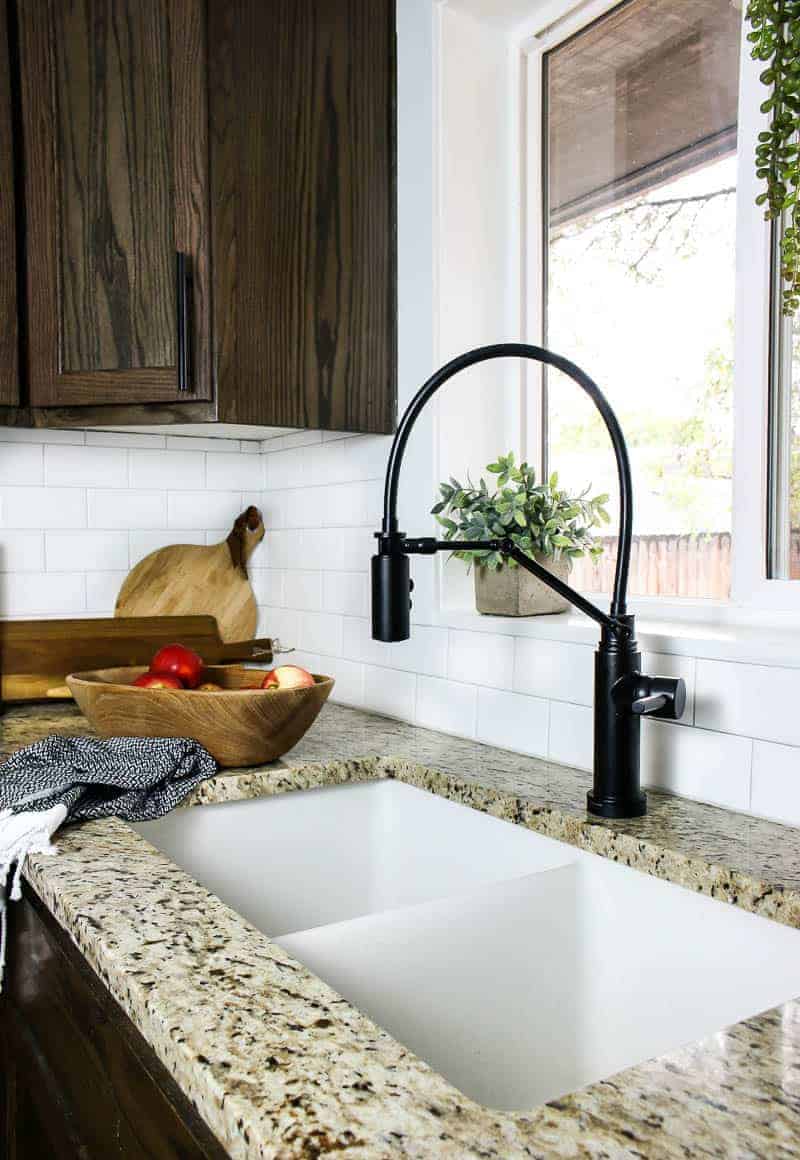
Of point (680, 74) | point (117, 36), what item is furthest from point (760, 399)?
point (117, 36)

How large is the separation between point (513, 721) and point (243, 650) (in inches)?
33.6

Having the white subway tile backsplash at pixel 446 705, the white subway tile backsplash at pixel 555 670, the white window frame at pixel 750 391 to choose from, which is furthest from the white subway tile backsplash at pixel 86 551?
the white window frame at pixel 750 391

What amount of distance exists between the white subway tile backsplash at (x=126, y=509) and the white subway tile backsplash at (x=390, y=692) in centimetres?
64

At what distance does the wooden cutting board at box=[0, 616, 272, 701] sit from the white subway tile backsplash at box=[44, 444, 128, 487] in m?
0.30

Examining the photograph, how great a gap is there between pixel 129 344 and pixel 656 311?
0.86m

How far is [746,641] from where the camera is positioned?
3.77ft

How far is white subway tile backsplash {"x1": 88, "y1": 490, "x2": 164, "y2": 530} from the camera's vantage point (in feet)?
6.89

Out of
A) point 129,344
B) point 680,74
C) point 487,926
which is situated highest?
point 680,74

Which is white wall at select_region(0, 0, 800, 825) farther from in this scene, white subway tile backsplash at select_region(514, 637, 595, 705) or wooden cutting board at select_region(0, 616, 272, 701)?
wooden cutting board at select_region(0, 616, 272, 701)

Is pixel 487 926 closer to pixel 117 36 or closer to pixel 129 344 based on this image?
pixel 129 344

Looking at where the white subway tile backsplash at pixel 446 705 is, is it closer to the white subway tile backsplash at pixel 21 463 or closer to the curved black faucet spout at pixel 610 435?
the curved black faucet spout at pixel 610 435

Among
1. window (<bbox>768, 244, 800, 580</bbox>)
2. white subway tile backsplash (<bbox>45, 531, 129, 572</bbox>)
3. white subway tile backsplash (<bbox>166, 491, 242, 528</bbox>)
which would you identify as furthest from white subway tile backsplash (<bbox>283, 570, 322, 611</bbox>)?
window (<bbox>768, 244, 800, 580</bbox>)

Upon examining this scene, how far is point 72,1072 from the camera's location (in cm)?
90

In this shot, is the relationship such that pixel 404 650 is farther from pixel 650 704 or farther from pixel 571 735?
pixel 650 704
